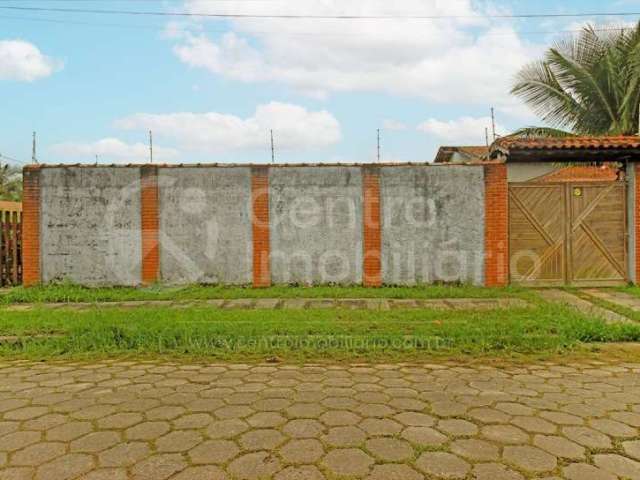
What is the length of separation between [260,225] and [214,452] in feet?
22.3

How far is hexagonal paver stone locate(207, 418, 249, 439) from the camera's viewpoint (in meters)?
2.93

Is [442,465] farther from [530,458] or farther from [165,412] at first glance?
[165,412]

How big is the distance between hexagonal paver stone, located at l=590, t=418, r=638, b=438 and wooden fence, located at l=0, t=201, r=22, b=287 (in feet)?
33.6

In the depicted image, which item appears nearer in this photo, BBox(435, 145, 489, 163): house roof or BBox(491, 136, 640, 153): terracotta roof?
BBox(491, 136, 640, 153): terracotta roof

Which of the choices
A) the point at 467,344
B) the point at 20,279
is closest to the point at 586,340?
the point at 467,344

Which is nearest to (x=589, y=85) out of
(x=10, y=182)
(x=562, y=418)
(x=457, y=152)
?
(x=457, y=152)

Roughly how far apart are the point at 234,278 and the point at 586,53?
12626 millimetres

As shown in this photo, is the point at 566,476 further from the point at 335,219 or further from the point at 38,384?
the point at 335,219

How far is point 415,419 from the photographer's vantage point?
3.15m

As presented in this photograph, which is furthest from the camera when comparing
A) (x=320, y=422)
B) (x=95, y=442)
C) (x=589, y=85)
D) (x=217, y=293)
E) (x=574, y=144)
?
(x=589, y=85)

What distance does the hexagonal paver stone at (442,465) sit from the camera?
244cm

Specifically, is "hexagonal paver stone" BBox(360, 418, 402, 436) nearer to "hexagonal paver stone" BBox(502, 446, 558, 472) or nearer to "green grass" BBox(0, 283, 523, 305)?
"hexagonal paver stone" BBox(502, 446, 558, 472)

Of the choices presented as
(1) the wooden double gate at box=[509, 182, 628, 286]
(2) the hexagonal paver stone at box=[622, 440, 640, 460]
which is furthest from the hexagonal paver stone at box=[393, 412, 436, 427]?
(1) the wooden double gate at box=[509, 182, 628, 286]

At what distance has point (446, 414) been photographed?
3.23 metres
